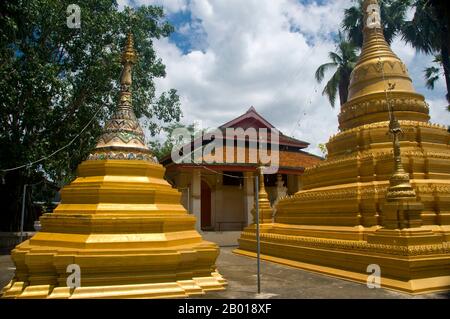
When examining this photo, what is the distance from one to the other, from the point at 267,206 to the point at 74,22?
35.0 feet

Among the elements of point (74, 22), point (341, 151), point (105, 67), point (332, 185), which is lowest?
point (332, 185)

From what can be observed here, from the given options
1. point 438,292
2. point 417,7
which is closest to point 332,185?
point 438,292

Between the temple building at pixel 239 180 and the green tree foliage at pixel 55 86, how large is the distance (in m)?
7.31

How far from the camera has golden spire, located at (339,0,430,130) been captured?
12414 millimetres

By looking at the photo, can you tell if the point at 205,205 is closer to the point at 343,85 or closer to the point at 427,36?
the point at 343,85

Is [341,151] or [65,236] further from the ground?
[341,151]

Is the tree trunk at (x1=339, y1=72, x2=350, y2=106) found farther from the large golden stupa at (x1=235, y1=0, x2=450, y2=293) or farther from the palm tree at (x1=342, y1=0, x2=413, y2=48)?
the large golden stupa at (x1=235, y1=0, x2=450, y2=293)

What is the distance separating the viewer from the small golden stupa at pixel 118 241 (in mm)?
6473

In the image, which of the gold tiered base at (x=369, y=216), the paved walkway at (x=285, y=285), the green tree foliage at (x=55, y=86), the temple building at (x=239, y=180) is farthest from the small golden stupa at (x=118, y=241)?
the temple building at (x=239, y=180)

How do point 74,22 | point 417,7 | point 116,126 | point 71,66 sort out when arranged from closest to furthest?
1. point 116,126
2. point 74,22
3. point 71,66
4. point 417,7

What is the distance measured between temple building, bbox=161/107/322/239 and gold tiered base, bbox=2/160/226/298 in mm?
14425

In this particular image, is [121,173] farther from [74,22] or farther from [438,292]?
[74,22]

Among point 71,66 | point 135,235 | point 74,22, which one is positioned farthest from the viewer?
point 71,66
